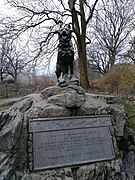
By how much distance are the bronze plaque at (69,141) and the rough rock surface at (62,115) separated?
110mm

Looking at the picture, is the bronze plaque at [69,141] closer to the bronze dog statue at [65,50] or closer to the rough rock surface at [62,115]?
the rough rock surface at [62,115]

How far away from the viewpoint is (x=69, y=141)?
434cm

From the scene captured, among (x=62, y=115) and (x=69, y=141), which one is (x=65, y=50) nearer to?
(x=62, y=115)

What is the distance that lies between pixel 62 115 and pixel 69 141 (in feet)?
1.53

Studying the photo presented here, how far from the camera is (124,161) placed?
487cm

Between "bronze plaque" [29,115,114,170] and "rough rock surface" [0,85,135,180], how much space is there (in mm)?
110

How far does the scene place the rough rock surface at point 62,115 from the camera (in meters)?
3.99

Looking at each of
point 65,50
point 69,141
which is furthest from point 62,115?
point 65,50

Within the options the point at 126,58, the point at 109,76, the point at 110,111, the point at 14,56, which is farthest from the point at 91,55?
the point at 110,111

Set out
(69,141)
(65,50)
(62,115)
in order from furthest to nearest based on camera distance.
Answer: (65,50)
(62,115)
(69,141)

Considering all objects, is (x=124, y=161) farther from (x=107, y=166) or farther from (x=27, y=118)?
(x=27, y=118)

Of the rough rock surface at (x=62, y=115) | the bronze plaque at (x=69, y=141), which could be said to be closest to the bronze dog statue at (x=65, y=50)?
the rough rock surface at (x=62, y=115)

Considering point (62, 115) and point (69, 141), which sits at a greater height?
point (62, 115)

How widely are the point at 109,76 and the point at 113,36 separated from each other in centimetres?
1618
